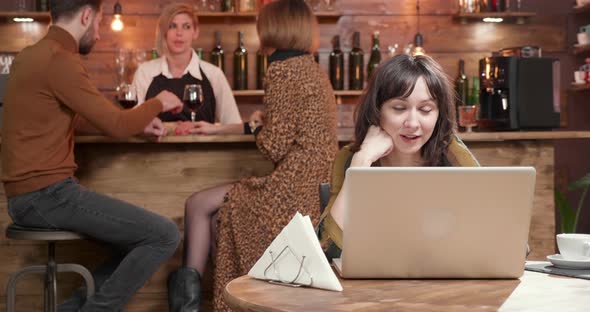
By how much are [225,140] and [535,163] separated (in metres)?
1.33

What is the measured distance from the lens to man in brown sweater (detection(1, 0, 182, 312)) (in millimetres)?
2977

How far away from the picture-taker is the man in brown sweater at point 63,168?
2.98m

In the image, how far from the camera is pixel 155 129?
11.0ft

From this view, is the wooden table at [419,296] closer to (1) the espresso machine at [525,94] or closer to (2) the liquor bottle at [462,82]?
(1) the espresso machine at [525,94]

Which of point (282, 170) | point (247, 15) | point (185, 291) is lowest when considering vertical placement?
point (185, 291)

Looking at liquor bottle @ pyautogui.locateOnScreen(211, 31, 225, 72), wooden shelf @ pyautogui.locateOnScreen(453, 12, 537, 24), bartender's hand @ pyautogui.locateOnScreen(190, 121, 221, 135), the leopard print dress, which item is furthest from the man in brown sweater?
wooden shelf @ pyautogui.locateOnScreen(453, 12, 537, 24)

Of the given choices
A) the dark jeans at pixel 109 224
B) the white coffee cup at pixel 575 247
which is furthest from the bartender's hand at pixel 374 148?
the dark jeans at pixel 109 224

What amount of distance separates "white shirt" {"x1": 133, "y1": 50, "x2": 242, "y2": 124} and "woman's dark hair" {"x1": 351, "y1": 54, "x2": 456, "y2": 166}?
2.59 metres

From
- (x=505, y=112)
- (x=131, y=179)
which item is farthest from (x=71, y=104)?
(x=505, y=112)

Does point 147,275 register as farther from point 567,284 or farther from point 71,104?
point 567,284

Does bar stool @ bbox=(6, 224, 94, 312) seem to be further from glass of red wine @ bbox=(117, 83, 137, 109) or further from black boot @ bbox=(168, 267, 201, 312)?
glass of red wine @ bbox=(117, 83, 137, 109)

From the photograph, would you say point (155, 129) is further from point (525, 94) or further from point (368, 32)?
point (368, 32)

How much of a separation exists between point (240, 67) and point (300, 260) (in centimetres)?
401

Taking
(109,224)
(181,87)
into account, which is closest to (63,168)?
(109,224)
